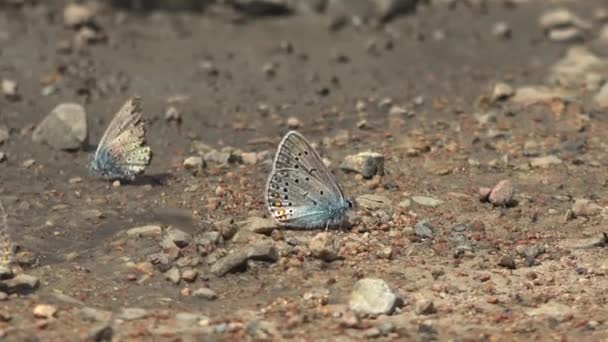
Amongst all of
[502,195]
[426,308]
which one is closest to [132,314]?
[426,308]

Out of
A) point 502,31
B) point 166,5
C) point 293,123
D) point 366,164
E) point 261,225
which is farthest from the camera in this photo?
point 166,5

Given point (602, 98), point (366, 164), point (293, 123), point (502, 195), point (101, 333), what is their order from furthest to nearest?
point (602, 98), point (293, 123), point (366, 164), point (502, 195), point (101, 333)

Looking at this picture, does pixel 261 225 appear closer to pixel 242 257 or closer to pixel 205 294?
pixel 242 257

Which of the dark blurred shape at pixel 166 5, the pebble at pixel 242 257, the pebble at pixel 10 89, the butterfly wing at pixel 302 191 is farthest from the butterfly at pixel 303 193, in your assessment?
the dark blurred shape at pixel 166 5

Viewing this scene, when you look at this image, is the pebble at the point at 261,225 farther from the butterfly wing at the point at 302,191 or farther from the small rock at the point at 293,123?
the small rock at the point at 293,123

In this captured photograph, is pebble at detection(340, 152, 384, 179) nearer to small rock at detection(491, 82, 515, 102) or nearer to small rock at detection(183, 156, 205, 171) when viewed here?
small rock at detection(183, 156, 205, 171)

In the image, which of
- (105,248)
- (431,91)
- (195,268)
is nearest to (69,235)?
(105,248)
